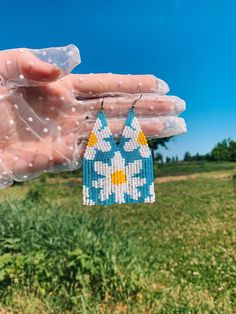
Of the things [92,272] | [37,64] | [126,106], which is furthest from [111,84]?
[92,272]

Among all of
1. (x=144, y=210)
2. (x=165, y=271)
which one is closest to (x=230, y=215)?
(x=144, y=210)

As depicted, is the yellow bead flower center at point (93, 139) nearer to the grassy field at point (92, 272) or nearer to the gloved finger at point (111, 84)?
the gloved finger at point (111, 84)

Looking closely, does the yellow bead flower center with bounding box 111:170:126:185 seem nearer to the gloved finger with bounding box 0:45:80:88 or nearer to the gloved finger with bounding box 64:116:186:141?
the gloved finger with bounding box 64:116:186:141

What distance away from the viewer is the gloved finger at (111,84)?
188cm

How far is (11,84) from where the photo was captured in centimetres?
185

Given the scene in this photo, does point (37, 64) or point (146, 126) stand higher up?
point (37, 64)

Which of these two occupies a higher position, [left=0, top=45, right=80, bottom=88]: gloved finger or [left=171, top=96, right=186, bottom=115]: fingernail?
[left=0, top=45, right=80, bottom=88]: gloved finger

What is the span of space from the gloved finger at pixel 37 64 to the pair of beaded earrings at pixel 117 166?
27 cm

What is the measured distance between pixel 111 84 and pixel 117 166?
0.29 m

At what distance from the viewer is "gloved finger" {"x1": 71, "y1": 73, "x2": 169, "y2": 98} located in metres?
1.88

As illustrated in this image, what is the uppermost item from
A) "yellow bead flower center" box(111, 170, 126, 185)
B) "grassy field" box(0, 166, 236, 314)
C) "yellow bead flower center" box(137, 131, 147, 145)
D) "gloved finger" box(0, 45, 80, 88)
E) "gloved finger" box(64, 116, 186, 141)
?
"gloved finger" box(0, 45, 80, 88)

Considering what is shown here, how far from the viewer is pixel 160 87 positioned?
194cm

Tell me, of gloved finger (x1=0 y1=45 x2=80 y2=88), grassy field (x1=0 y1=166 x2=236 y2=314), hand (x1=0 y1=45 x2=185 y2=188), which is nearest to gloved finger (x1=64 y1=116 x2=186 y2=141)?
hand (x1=0 y1=45 x2=185 y2=188)

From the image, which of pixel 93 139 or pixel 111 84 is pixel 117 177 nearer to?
pixel 93 139
